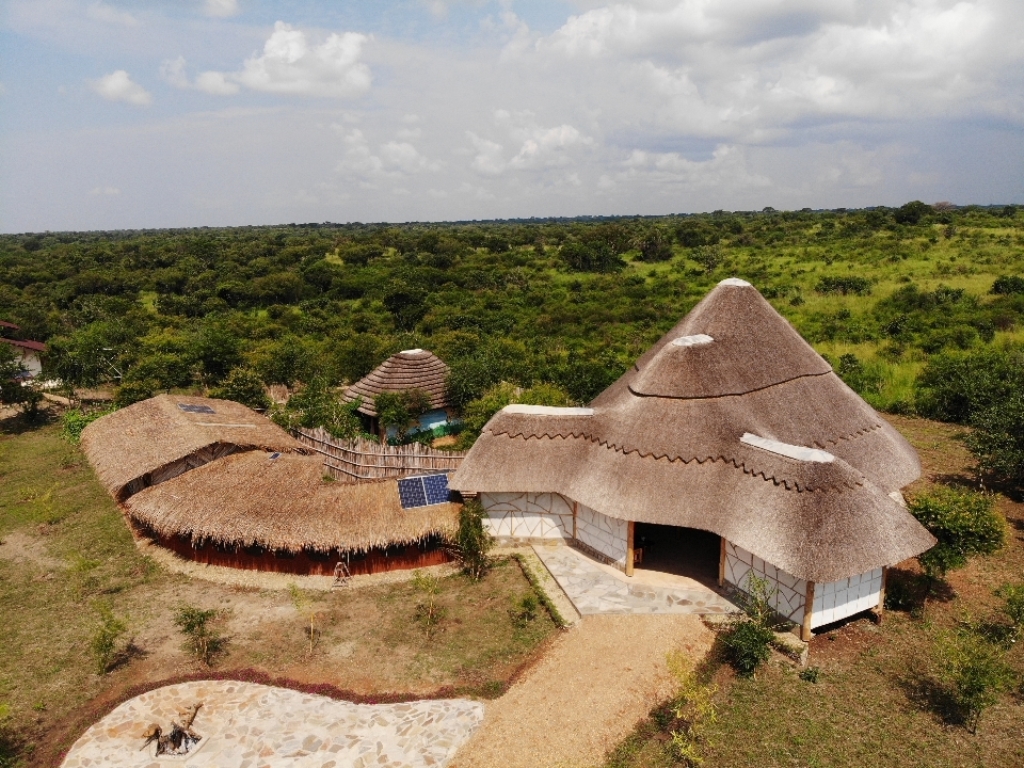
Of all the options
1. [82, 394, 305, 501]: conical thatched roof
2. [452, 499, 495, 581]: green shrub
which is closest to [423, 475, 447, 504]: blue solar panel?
[452, 499, 495, 581]: green shrub

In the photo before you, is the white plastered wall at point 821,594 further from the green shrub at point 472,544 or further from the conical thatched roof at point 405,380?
the conical thatched roof at point 405,380

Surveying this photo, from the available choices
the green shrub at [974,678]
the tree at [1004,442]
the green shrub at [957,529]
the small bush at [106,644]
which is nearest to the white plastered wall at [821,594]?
the green shrub at [957,529]

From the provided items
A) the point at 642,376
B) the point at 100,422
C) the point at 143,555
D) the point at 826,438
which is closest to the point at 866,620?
the point at 826,438

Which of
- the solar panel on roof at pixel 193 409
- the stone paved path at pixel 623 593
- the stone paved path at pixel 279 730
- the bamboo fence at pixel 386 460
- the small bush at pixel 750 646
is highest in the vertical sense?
the solar panel on roof at pixel 193 409

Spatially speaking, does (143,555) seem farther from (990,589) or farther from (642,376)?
(990,589)

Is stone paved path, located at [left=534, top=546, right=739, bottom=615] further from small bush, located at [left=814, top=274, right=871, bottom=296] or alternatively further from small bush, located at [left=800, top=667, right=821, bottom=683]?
small bush, located at [left=814, top=274, right=871, bottom=296]

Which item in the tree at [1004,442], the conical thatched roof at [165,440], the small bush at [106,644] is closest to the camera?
the small bush at [106,644]

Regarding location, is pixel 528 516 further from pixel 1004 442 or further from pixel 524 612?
pixel 1004 442
